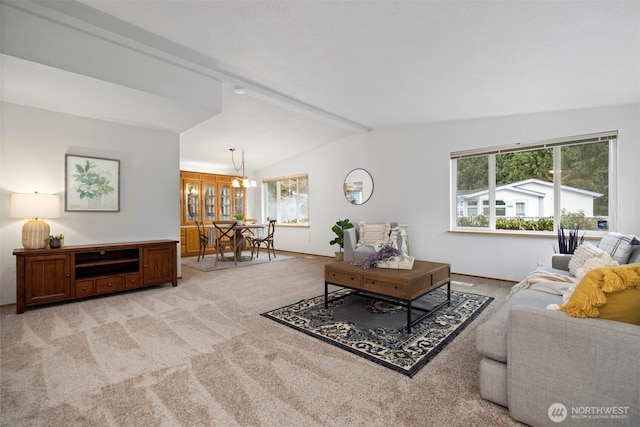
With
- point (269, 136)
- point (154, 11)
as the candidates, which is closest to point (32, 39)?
point (154, 11)

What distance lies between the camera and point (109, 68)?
285cm

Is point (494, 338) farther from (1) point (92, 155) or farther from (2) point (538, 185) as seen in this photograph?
(1) point (92, 155)

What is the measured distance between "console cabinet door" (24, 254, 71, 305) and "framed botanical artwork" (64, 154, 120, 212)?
0.81 metres

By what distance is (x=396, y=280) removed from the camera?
2.69 metres

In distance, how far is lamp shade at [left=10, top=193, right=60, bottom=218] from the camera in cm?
332

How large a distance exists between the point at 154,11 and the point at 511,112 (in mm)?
4551

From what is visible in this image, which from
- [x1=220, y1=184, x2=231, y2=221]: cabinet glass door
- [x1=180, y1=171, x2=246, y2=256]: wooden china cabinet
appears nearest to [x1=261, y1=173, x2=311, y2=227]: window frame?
[x1=180, y1=171, x2=246, y2=256]: wooden china cabinet

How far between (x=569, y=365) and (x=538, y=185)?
378 centimetres

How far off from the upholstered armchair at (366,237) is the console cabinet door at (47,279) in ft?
13.0

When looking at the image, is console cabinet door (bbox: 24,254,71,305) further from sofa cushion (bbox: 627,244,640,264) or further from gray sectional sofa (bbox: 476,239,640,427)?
sofa cushion (bbox: 627,244,640,264)

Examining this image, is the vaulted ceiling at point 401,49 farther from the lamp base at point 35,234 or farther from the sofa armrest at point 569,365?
the sofa armrest at point 569,365

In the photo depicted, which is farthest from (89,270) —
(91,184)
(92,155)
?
(92,155)

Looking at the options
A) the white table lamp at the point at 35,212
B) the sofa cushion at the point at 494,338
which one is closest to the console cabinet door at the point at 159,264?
the white table lamp at the point at 35,212

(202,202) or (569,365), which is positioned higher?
(202,202)
